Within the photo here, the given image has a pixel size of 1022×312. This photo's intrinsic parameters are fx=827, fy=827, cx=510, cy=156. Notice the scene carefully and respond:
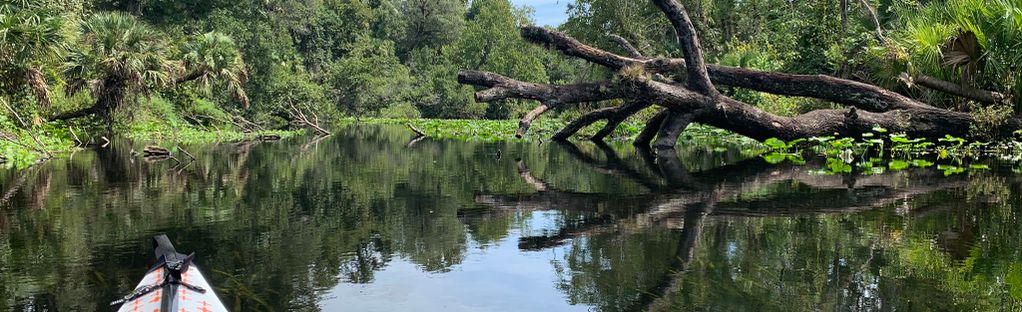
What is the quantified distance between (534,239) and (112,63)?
18134 mm

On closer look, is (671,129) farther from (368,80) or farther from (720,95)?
(368,80)

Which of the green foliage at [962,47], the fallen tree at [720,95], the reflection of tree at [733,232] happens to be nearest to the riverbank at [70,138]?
the fallen tree at [720,95]

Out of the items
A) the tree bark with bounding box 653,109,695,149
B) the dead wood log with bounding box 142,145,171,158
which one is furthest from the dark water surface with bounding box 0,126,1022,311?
the tree bark with bounding box 653,109,695,149

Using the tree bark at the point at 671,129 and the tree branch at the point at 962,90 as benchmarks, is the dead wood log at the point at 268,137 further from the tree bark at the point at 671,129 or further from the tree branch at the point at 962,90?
the tree branch at the point at 962,90

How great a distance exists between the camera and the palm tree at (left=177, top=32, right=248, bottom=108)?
Answer: 89.4ft

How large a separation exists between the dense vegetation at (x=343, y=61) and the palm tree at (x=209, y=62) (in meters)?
0.06

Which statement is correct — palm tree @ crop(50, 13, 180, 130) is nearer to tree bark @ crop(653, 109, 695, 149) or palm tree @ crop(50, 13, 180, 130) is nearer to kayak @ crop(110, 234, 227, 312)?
tree bark @ crop(653, 109, 695, 149)

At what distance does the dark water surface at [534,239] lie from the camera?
16.0ft

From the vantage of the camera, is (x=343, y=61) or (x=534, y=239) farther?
(x=343, y=61)

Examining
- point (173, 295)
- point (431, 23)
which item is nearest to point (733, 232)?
point (173, 295)

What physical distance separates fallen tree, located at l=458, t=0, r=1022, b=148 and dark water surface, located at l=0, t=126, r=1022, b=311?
3593mm

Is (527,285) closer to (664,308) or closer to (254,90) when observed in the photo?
(664,308)

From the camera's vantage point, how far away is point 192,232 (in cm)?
716

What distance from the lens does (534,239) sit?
6.93m
